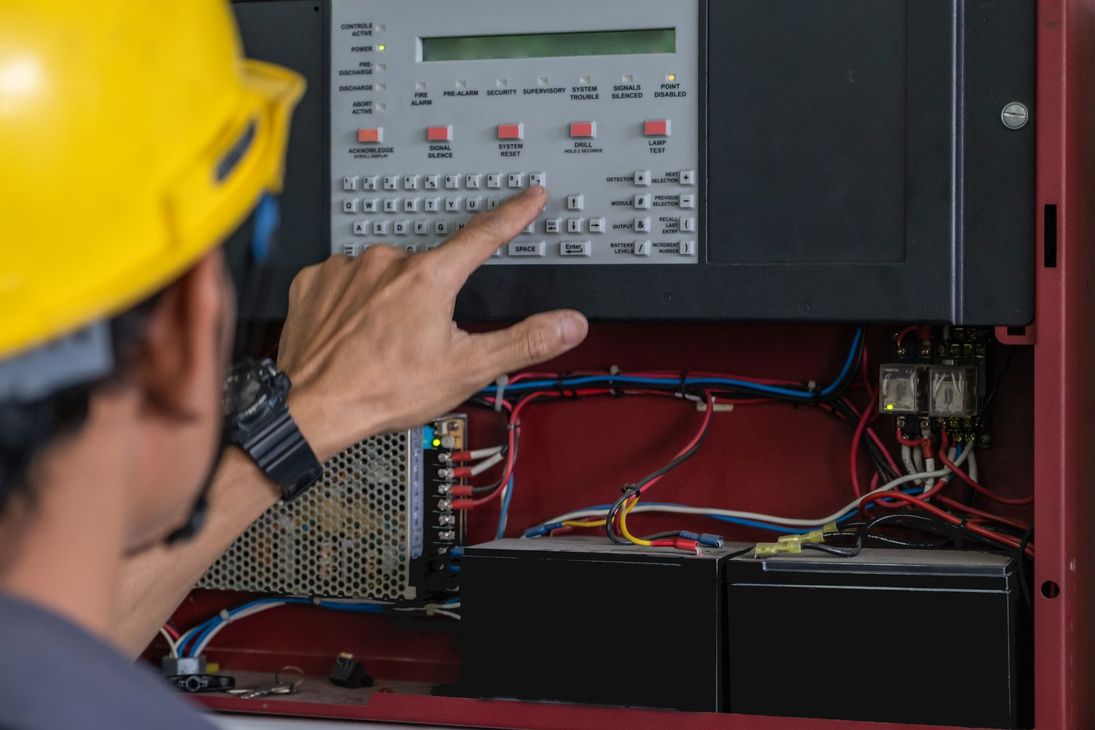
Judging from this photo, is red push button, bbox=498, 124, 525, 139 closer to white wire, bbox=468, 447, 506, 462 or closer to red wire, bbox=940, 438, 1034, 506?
white wire, bbox=468, 447, 506, 462

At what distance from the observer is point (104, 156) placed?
534mm

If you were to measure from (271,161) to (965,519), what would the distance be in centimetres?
81

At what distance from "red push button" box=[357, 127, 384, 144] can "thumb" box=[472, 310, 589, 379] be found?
23cm

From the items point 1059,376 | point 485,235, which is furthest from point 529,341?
point 1059,376

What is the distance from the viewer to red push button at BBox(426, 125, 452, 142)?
46.1 inches

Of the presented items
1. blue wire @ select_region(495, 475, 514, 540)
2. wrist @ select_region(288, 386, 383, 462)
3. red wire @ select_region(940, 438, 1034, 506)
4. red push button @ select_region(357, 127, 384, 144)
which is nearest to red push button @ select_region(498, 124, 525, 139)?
red push button @ select_region(357, 127, 384, 144)

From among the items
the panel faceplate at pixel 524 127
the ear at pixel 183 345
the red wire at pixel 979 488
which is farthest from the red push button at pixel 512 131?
the ear at pixel 183 345

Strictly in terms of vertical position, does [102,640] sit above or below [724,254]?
below

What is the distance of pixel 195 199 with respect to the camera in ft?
1.90

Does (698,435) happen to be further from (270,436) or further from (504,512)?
(270,436)

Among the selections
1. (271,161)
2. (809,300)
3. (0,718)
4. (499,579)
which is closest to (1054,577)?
(809,300)

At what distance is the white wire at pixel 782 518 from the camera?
1.23 m

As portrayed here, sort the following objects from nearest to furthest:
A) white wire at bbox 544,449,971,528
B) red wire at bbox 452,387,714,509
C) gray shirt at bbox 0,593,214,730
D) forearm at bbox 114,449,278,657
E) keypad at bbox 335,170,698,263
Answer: gray shirt at bbox 0,593,214,730
forearm at bbox 114,449,278,657
keypad at bbox 335,170,698,263
white wire at bbox 544,449,971,528
red wire at bbox 452,387,714,509

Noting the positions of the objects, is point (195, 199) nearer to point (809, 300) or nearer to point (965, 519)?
point (809, 300)
